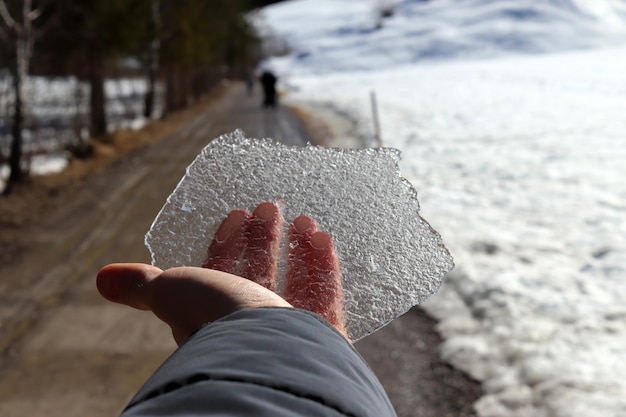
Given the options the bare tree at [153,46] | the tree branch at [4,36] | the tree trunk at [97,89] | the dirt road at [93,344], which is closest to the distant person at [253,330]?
the dirt road at [93,344]

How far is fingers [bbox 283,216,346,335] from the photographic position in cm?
92

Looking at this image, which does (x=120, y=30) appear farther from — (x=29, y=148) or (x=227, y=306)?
→ (x=227, y=306)

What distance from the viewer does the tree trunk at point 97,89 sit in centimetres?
1229

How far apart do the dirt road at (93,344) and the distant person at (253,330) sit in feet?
4.58

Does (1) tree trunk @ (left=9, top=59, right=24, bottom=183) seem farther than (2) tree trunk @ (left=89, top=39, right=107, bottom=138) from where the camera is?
Result: No

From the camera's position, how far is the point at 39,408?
335 centimetres

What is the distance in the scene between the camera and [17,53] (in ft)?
27.7

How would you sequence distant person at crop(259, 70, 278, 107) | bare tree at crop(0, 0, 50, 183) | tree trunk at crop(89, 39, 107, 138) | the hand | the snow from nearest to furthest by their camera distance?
1. the hand
2. the snow
3. bare tree at crop(0, 0, 50, 183)
4. tree trunk at crop(89, 39, 107, 138)
5. distant person at crop(259, 70, 278, 107)

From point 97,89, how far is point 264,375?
1361 centimetres

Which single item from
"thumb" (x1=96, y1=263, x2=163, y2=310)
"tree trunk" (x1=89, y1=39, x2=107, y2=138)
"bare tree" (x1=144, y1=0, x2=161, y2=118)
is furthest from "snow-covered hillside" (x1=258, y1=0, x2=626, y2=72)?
"thumb" (x1=96, y1=263, x2=163, y2=310)

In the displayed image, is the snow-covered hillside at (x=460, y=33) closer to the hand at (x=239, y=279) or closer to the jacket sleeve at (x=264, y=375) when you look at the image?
the hand at (x=239, y=279)

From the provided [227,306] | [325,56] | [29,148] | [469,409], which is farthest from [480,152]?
[325,56]

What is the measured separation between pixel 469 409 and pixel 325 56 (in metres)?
66.7

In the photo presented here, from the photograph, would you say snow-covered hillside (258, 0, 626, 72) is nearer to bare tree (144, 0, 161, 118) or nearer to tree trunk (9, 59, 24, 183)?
bare tree (144, 0, 161, 118)
